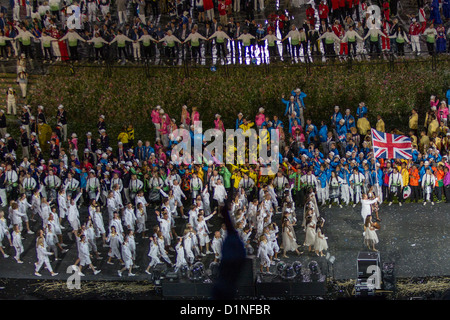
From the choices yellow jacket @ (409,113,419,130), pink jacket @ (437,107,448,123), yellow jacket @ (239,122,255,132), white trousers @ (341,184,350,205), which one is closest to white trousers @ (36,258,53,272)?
yellow jacket @ (239,122,255,132)

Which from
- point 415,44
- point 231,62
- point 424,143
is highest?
point 415,44

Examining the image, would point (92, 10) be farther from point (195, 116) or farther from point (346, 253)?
point (346, 253)

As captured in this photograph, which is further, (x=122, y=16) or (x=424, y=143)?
(x=122, y=16)

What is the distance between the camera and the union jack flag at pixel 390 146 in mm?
29328

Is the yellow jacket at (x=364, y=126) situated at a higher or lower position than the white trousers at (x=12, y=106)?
lower

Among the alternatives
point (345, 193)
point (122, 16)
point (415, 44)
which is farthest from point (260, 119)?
point (122, 16)

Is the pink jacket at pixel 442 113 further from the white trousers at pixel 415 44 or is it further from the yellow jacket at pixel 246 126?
the yellow jacket at pixel 246 126

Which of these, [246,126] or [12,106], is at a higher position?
[12,106]

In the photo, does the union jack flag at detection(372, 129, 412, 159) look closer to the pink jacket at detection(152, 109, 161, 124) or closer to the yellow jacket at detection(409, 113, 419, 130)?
the yellow jacket at detection(409, 113, 419, 130)

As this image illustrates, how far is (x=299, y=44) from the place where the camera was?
35.0 m

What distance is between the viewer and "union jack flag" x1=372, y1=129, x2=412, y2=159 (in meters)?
29.3

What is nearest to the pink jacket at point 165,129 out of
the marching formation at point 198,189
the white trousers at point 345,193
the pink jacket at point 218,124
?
the marching formation at point 198,189

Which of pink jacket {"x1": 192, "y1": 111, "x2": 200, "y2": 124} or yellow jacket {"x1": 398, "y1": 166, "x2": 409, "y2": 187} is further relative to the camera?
pink jacket {"x1": 192, "y1": 111, "x2": 200, "y2": 124}

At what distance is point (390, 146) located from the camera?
96.6 feet
